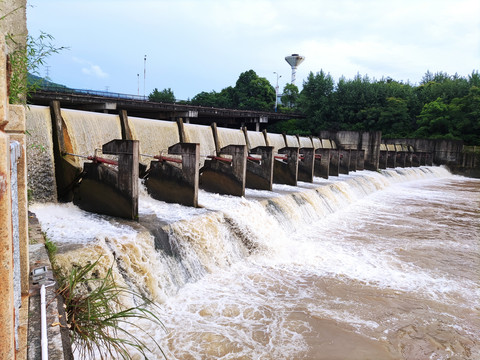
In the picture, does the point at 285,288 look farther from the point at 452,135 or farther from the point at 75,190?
the point at 452,135

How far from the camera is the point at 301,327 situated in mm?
4680

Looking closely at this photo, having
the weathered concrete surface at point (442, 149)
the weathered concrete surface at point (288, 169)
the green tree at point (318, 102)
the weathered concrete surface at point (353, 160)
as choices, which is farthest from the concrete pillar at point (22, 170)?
the green tree at point (318, 102)

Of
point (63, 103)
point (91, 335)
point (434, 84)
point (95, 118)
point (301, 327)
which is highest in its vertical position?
point (434, 84)

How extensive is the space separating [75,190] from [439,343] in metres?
7.27

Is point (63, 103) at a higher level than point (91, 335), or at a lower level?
higher

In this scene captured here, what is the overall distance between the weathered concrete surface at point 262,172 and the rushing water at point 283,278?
2347mm

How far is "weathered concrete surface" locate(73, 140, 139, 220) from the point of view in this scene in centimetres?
720

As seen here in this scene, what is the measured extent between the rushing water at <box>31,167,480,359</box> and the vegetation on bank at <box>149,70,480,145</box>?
1326 inches

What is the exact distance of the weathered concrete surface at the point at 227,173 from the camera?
10.7m

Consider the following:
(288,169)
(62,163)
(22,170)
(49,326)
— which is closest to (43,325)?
(49,326)

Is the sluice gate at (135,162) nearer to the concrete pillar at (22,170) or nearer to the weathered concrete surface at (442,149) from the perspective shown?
the concrete pillar at (22,170)

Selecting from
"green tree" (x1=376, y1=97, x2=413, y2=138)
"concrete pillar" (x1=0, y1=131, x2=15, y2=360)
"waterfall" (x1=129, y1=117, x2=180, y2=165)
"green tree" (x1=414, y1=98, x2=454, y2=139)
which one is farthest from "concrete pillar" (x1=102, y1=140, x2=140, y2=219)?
"green tree" (x1=376, y1=97, x2=413, y2=138)

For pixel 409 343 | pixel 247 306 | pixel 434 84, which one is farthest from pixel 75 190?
pixel 434 84

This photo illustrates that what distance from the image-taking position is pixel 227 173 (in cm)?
1088
